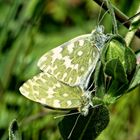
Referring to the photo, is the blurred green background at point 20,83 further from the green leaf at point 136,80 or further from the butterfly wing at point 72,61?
the green leaf at point 136,80

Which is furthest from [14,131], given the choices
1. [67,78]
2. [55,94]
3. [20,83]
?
[20,83]

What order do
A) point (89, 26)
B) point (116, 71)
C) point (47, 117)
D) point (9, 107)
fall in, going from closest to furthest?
point (116, 71) → point (47, 117) → point (9, 107) → point (89, 26)

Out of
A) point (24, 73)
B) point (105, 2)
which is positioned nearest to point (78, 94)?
point (105, 2)

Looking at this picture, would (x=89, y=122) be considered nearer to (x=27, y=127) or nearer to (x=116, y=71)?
(x=116, y=71)

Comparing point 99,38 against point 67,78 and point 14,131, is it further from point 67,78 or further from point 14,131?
point 14,131

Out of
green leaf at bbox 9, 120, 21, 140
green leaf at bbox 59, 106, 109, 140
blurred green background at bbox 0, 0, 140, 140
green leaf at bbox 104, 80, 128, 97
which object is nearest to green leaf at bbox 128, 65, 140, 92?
green leaf at bbox 104, 80, 128, 97

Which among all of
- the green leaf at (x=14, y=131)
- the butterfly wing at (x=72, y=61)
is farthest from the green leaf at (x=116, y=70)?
the green leaf at (x=14, y=131)

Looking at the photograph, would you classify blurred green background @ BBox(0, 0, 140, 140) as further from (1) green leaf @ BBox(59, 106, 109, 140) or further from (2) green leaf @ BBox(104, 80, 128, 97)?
(2) green leaf @ BBox(104, 80, 128, 97)
